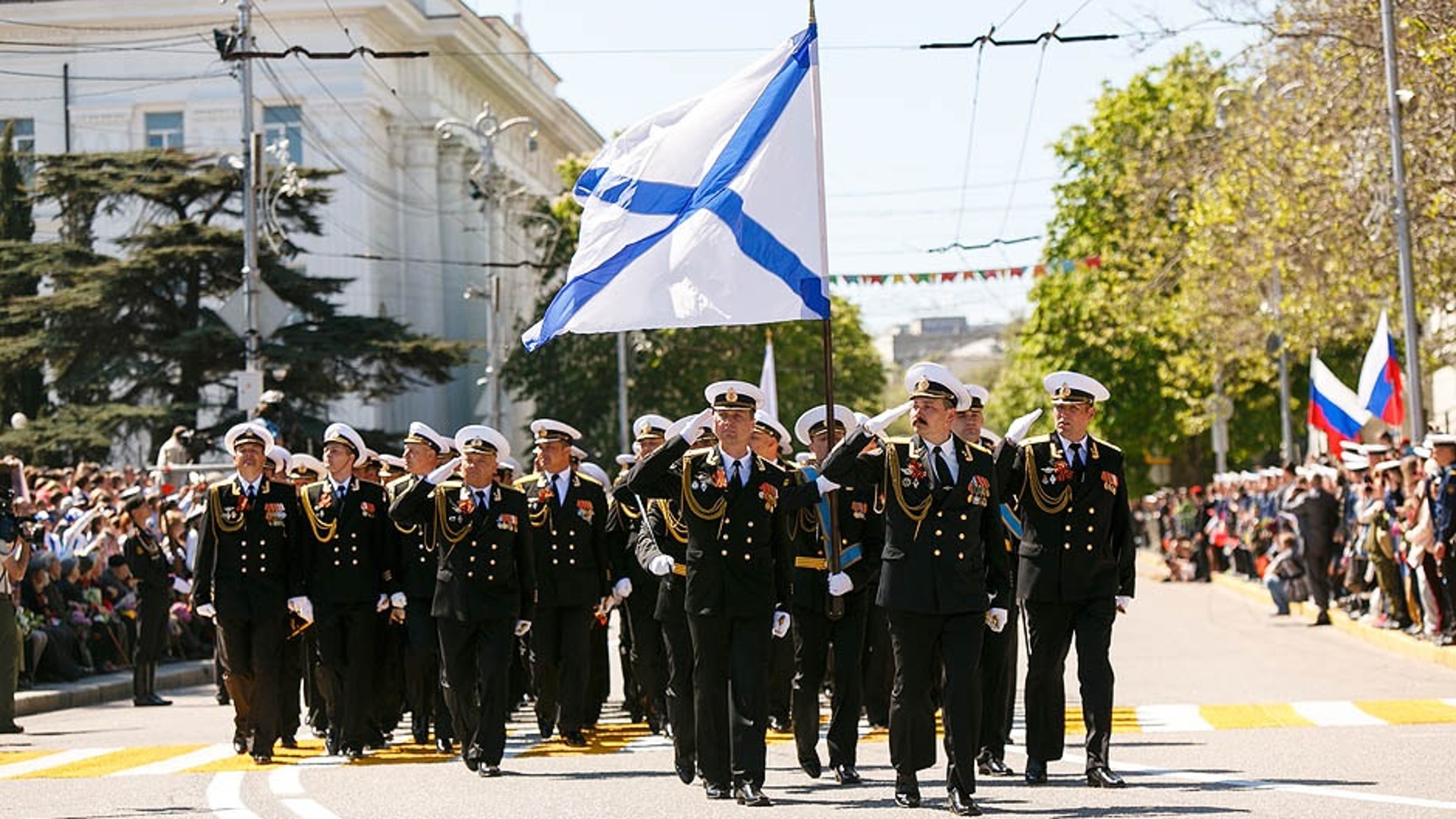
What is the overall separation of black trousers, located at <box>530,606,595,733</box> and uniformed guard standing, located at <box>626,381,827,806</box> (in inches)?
149

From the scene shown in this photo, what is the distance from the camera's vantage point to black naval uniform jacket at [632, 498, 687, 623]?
43.7 feet

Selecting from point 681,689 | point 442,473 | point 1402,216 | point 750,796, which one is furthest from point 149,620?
point 1402,216

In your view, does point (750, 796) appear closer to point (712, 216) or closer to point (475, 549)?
point (475, 549)

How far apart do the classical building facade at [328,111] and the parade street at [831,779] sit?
41.6 metres

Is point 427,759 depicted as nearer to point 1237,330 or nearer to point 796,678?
point 796,678

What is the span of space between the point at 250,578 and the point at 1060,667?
5336 mm

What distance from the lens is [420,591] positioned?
15.7 metres

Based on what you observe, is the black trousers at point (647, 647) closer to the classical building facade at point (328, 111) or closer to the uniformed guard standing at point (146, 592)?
the uniformed guard standing at point (146, 592)

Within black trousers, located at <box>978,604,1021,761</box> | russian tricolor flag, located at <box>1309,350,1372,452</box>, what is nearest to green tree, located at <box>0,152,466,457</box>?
russian tricolor flag, located at <box>1309,350,1372,452</box>

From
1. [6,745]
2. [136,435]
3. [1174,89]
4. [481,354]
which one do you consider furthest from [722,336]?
[6,745]

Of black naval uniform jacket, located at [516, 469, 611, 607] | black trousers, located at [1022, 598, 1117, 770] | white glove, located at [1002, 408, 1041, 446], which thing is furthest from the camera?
black naval uniform jacket, located at [516, 469, 611, 607]

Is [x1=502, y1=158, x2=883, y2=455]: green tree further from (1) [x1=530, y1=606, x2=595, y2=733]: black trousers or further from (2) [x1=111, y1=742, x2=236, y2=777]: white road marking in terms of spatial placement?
(2) [x1=111, y1=742, x2=236, y2=777]: white road marking

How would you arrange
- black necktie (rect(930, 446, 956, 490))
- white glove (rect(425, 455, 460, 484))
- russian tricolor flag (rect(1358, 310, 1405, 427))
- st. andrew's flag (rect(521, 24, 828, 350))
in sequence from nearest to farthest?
black necktie (rect(930, 446, 956, 490))
st. andrew's flag (rect(521, 24, 828, 350))
white glove (rect(425, 455, 460, 484))
russian tricolor flag (rect(1358, 310, 1405, 427))

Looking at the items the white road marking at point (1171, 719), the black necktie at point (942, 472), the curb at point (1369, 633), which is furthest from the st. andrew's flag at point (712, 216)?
the curb at point (1369, 633)
